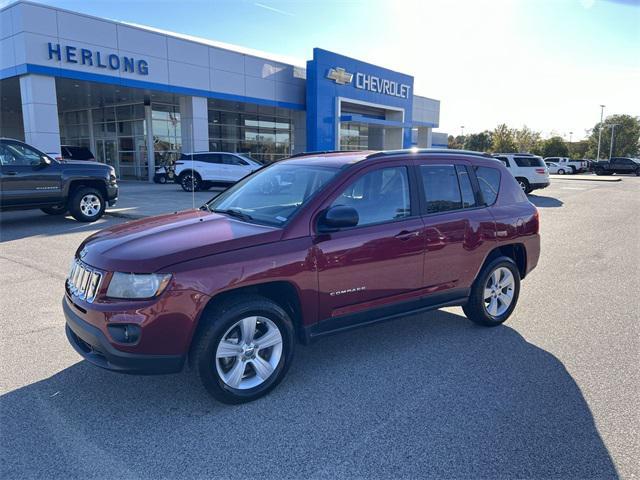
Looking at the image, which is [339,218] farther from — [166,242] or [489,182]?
[489,182]

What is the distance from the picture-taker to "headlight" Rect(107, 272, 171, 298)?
3.07m

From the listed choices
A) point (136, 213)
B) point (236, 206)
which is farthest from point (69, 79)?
point (236, 206)

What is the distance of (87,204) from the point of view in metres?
11.4

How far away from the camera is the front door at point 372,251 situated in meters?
3.70

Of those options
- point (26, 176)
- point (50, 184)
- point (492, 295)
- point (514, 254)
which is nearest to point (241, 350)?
point (492, 295)

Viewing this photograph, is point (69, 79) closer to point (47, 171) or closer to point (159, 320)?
point (47, 171)

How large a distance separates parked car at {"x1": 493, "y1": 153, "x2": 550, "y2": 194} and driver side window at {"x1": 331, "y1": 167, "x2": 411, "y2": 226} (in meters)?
18.4

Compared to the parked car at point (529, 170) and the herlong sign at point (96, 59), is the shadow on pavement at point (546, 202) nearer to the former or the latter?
the parked car at point (529, 170)

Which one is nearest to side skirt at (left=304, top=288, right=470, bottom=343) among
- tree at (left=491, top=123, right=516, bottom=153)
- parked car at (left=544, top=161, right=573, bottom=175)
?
parked car at (left=544, top=161, right=573, bottom=175)

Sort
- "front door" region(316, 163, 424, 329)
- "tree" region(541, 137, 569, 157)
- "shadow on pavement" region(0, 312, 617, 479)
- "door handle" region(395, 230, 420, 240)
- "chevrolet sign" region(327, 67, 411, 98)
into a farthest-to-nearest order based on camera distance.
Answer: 1. "tree" region(541, 137, 569, 157)
2. "chevrolet sign" region(327, 67, 411, 98)
3. "door handle" region(395, 230, 420, 240)
4. "front door" region(316, 163, 424, 329)
5. "shadow on pavement" region(0, 312, 617, 479)

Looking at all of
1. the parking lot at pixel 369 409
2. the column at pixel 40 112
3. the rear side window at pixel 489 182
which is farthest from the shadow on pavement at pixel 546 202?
the column at pixel 40 112

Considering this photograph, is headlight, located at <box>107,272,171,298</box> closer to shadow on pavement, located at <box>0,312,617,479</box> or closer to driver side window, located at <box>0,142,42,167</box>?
shadow on pavement, located at <box>0,312,617,479</box>

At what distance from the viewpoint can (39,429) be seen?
3.06 metres

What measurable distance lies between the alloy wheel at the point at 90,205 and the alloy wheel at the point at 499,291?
32.1ft
